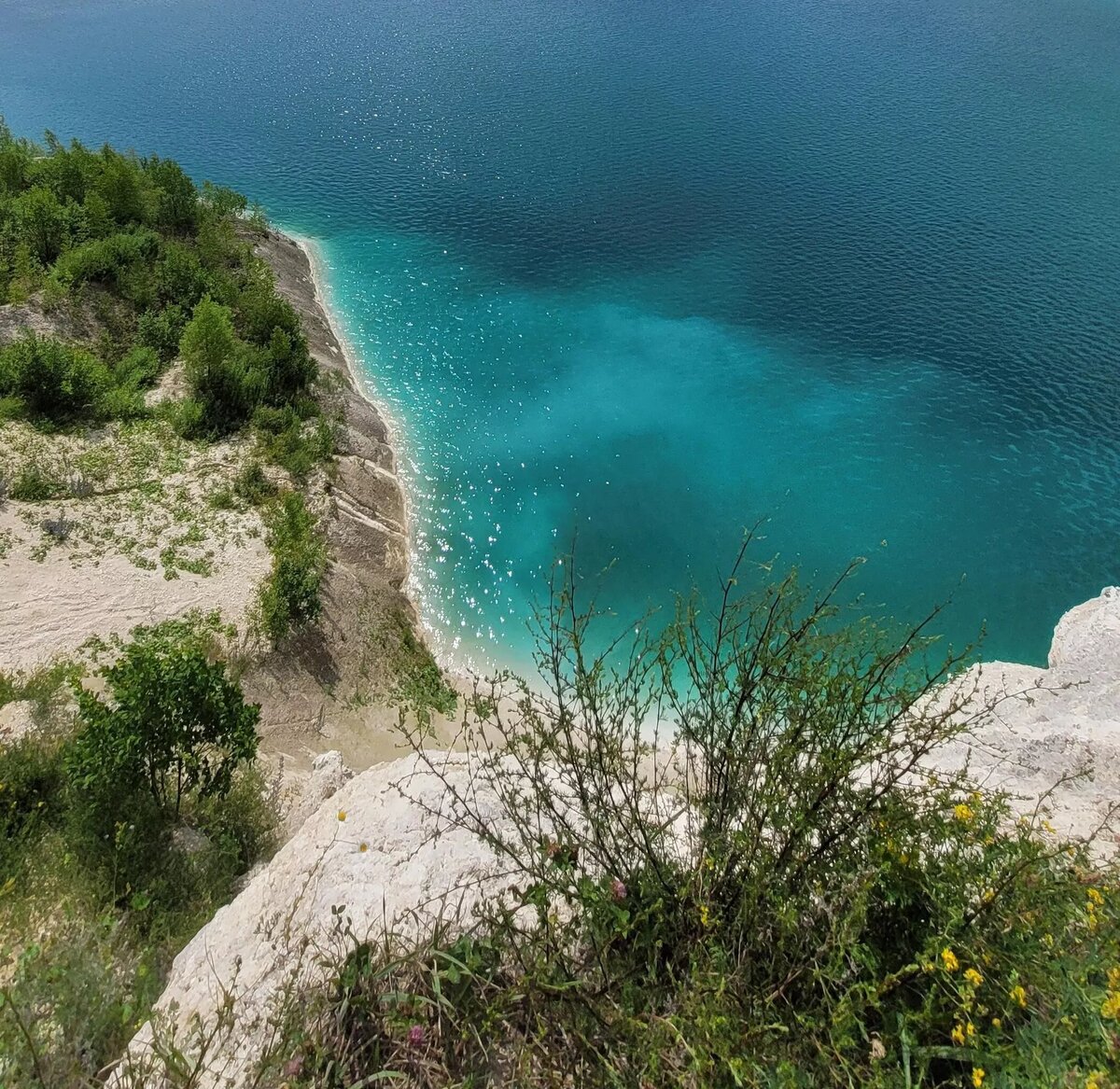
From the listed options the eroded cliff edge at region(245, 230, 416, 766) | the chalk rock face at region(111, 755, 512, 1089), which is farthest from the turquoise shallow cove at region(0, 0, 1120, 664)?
the chalk rock face at region(111, 755, 512, 1089)

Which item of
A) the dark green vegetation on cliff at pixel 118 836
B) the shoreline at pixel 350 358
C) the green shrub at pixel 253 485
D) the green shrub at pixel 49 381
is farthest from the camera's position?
the shoreline at pixel 350 358

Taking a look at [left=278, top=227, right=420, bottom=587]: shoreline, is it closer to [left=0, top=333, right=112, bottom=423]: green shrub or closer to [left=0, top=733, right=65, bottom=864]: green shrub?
[left=0, top=333, right=112, bottom=423]: green shrub

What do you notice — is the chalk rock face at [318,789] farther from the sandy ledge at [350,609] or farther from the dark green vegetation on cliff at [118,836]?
the sandy ledge at [350,609]

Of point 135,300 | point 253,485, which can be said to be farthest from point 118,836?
point 135,300

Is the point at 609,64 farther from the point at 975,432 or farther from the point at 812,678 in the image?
the point at 812,678

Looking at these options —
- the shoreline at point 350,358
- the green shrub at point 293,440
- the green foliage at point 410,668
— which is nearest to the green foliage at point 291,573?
the green shrub at point 293,440

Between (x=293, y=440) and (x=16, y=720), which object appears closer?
(x=16, y=720)

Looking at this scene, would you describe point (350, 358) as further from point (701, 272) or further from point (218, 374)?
point (701, 272)
